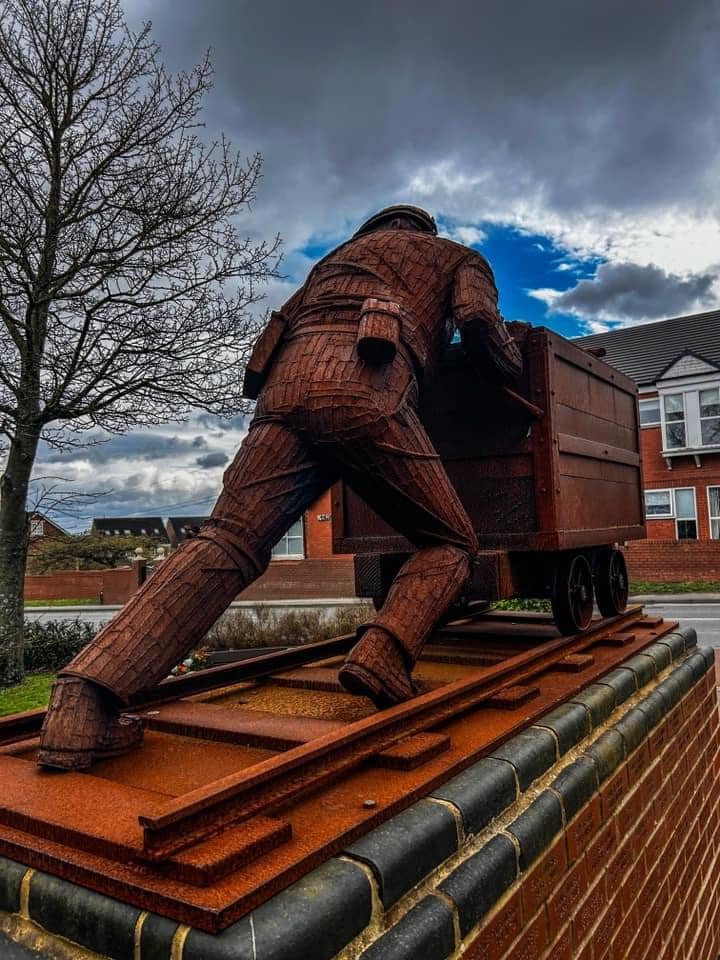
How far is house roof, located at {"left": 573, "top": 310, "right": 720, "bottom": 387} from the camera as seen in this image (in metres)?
23.7

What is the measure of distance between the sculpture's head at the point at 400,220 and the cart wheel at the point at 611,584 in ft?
6.76

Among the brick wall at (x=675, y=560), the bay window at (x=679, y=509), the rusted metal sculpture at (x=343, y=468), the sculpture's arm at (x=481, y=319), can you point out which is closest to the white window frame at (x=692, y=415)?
the bay window at (x=679, y=509)

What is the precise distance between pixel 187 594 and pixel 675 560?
67.7ft

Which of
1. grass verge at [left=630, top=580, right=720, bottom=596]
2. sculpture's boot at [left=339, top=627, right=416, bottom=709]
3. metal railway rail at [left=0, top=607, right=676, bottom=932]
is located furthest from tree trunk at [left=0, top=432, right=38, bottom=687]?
grass verge at [left=630, top=580, right=720, bottom=596]

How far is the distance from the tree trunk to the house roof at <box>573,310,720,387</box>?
2002 cm

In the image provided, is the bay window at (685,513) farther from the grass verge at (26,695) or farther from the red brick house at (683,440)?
the grass verge at (26,695)

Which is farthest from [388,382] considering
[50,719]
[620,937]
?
[620,937]

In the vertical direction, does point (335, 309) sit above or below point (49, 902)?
above

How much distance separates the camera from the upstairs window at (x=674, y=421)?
22.9 m

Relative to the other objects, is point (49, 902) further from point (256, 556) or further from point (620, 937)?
point (620, 937)

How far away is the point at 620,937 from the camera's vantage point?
2.12 m

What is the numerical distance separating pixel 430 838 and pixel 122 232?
840cm

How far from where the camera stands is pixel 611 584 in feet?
12.8

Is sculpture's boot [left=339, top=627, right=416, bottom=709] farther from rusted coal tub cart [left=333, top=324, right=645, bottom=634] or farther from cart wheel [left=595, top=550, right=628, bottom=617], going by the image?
cart wheel [left=595, top=550, right=628, bottom=617]
